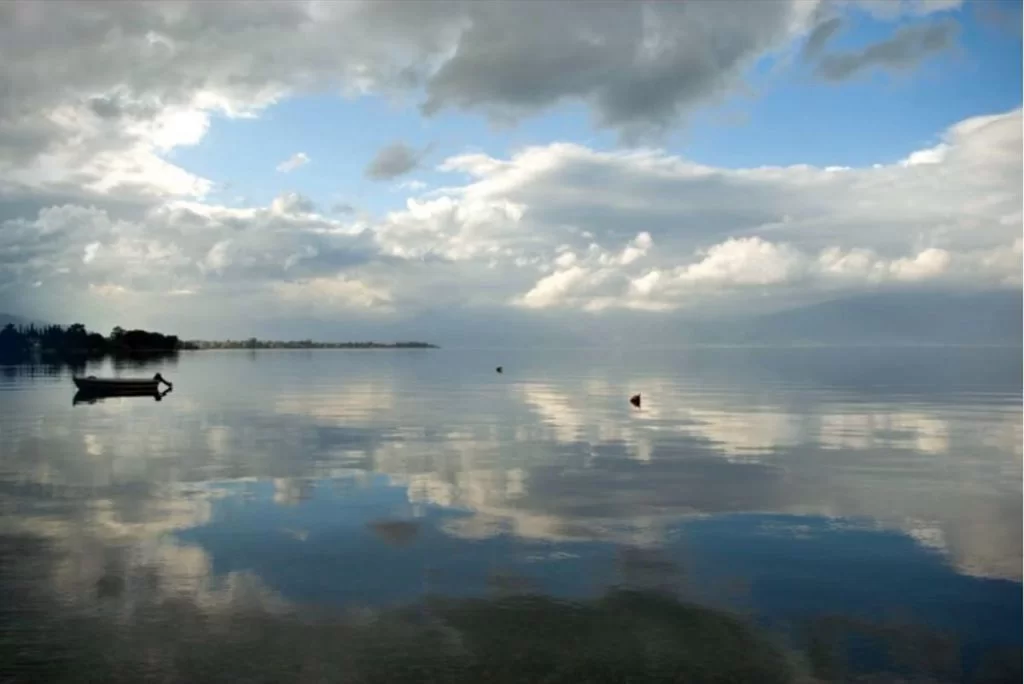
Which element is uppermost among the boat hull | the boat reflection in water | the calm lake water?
the boat hull

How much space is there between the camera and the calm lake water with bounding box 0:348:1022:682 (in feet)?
45.2

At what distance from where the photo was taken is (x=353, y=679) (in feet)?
42.1

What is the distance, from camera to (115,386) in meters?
77.9

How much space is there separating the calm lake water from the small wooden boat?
35.6 m

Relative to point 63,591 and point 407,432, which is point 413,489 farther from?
point 407,432

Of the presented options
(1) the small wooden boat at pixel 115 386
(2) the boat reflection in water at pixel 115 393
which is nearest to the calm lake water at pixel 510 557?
(2) the boat reflection in water at pixel 115 393

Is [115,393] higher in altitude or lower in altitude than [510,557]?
higher

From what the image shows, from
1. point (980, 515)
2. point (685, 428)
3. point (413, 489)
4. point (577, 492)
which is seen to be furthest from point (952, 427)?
point (413, 489)

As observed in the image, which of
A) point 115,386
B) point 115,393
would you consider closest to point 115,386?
point 115,386

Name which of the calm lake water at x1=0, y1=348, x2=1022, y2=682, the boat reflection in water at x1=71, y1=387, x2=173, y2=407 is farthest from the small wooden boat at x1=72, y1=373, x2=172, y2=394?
→ the calm lake water at x1=0, y1=348, x2=1022, y2=682

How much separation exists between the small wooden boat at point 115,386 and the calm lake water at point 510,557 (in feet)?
117

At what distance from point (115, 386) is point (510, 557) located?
230 ft

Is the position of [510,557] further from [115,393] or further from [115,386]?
[115,386]

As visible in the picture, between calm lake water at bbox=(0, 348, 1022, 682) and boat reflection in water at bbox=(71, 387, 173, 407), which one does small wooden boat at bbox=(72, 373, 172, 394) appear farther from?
calm lake water at bbox=(0, 348, 1022, 682)
